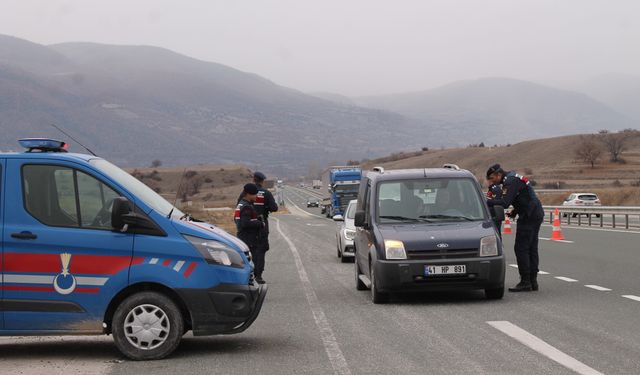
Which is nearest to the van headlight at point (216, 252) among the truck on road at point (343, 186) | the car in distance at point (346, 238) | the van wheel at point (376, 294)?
the van wheel at point (376, 294)

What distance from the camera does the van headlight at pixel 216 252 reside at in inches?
342

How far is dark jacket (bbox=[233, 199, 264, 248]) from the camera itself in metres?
14.1

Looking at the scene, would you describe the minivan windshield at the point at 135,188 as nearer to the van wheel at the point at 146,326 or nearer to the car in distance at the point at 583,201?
the van wheel at the point at 146,326

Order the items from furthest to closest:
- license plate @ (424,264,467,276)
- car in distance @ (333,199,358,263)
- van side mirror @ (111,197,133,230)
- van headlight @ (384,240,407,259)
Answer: car in distance @ (333,199,358,263)
van headlight @ (384,240,407,259)
license plate @ (424,264,467,276)
van side mirror @ (111,197,133,230)

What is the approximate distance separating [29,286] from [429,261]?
221 inches

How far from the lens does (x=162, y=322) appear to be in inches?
336

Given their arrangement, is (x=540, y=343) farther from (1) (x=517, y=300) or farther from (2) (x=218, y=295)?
(1) (x=517, y=300)

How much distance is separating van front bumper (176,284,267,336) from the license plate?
406 cm

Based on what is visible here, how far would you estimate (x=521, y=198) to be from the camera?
13750 mm

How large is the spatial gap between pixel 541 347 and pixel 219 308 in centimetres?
299

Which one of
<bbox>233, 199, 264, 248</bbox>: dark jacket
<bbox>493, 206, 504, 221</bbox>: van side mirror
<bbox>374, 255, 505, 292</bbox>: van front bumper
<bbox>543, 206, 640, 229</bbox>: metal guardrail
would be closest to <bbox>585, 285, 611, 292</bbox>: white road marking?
<bbox>493, 206, 504, 221</bbox>: van side mirror

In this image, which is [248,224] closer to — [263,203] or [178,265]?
[263,203]

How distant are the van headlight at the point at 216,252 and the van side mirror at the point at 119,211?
0.60 metres

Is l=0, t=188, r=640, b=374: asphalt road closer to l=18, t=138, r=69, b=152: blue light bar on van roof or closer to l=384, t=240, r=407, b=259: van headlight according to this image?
l=384, t=240, r=407, b=259: van headlight
